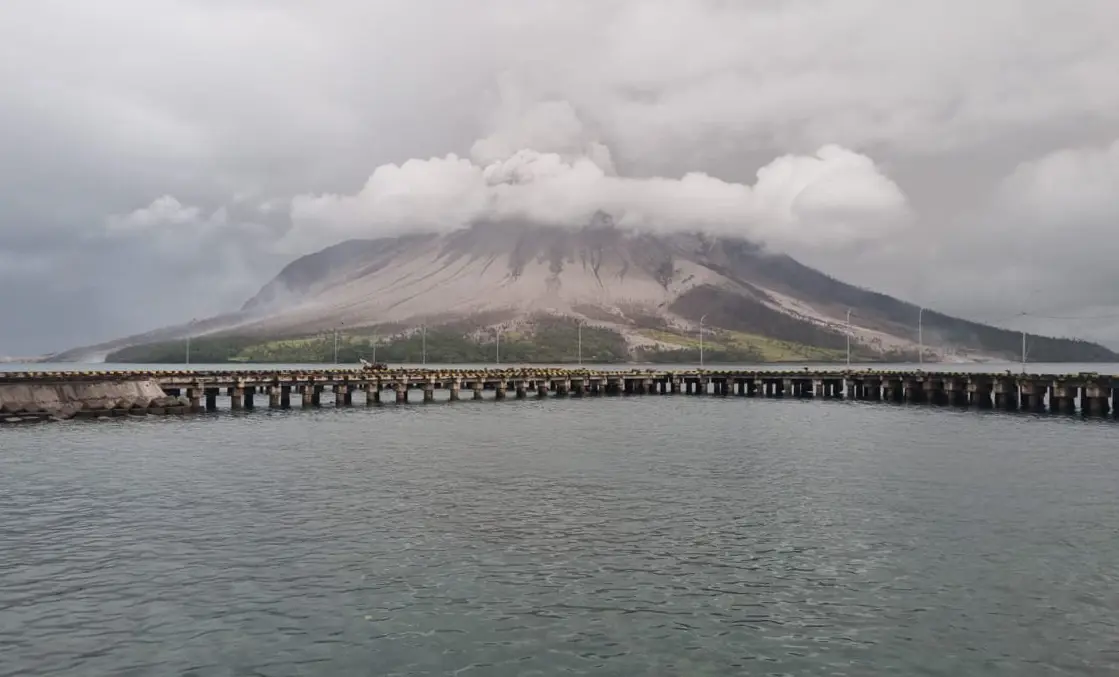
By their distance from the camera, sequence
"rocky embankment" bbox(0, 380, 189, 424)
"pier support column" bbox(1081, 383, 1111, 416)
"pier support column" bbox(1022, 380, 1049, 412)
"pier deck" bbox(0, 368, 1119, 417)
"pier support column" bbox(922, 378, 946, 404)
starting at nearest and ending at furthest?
"rocky embankment" bbox(0, 380, 189, 424)
"pier support column" bbox(1081, 383, 1111, 416)
"pier deck" bbox(0, 368, 1119, 417)
"pier support column" bbox(1022, 380, 1049, 412)
"pier support column" bbox(922, 378, 946, 404)

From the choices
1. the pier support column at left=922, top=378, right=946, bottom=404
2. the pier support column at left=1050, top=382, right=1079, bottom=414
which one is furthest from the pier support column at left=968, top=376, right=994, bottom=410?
the pier support column at left=1050, top=382, right=1079, bottom=414

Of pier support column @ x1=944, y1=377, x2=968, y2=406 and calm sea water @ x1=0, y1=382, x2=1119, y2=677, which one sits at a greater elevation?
pier support column @ x1=944, y1=377, x2=968, y2=406

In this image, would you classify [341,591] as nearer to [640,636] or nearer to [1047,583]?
[640,636]

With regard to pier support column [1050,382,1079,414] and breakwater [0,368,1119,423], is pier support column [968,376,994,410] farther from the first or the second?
pier support column [1050,382,1079,414]

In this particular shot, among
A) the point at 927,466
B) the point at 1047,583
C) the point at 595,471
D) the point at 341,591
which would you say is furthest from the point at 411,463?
the point at 1047,583

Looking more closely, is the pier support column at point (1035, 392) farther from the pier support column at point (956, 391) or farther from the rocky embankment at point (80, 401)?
the rocky embankment at point (80, 401)

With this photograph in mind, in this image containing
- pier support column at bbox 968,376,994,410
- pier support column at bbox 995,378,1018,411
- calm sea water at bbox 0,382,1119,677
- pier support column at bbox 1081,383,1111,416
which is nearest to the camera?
calm sea water at bbox 0,382,1119,677

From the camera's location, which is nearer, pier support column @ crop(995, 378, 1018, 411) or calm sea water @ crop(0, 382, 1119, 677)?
calm sea water @ crop(0, 382, 1119, 677)
